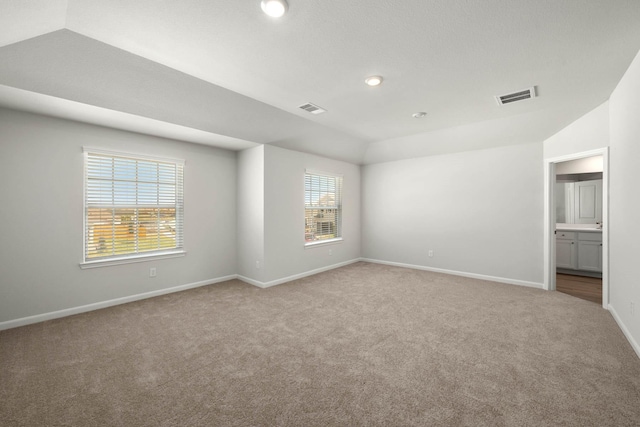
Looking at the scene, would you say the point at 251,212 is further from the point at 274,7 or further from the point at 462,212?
the point at 462,212

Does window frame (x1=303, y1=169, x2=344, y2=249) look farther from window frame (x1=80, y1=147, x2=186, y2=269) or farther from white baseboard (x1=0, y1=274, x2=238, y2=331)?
window frame (x1=80, y1=147, x2=186, y2=269)

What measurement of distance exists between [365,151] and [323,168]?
3.40 ft

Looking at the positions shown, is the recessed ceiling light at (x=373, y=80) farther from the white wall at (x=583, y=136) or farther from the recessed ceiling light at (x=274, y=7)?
the white wall at (x=583, y=136)

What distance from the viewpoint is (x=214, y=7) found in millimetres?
1718

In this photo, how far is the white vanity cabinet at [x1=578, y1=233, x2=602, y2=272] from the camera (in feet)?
16.0

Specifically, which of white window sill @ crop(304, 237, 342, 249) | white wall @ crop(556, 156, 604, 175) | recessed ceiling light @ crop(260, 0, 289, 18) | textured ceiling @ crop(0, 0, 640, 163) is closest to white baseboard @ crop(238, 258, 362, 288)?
white window sill @ crop(304, 237, 342, 249)

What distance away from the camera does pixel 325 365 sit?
7.47 feet

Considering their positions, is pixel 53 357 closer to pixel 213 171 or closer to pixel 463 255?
Answer: pixel 213 171

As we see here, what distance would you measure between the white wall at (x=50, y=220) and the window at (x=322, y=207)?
8.26ft

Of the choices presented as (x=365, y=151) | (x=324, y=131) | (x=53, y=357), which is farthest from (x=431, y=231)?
(x=53, y=357)

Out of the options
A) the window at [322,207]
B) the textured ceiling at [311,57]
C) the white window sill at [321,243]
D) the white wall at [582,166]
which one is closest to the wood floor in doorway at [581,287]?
the white wall at [582,166]

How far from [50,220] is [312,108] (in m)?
3.42

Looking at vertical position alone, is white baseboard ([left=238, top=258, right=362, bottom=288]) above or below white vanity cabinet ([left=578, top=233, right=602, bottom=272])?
below

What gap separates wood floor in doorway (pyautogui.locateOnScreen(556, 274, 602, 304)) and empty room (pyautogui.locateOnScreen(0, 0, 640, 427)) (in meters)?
0.05
